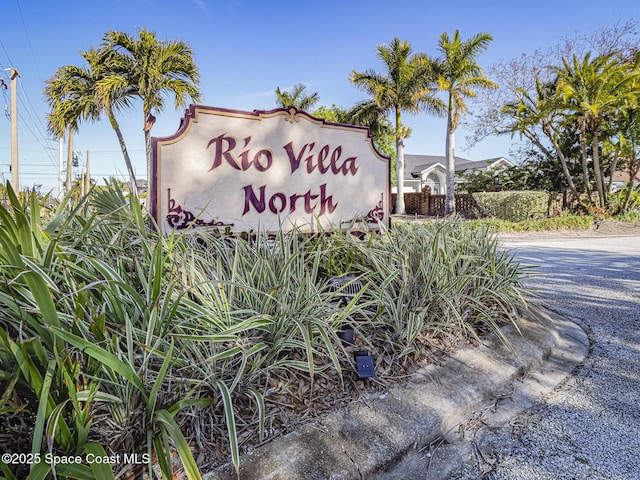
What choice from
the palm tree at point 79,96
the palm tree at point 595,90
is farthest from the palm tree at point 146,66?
the palm tree at point 595,90

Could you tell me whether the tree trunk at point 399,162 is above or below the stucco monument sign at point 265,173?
above

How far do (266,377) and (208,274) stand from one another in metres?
0.68

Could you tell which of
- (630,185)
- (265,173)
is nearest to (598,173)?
(630,185)

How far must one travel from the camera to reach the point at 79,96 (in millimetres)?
13117

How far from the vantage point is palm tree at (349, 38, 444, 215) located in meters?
19.3

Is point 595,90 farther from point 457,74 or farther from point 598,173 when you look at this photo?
point 457,74

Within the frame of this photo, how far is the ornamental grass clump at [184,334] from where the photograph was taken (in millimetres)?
1212

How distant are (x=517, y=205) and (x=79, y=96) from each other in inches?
631

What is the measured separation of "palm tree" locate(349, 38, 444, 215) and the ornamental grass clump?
18.8 meters

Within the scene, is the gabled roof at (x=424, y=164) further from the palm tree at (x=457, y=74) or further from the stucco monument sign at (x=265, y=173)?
the stucco monument sign at (x=265, y=173)

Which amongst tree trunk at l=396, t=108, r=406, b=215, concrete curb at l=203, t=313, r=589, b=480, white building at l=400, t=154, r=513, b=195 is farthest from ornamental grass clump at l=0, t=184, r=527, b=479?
white building at l=400, t=154, r=513, b=195

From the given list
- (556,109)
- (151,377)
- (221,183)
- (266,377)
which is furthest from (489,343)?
(556,109)

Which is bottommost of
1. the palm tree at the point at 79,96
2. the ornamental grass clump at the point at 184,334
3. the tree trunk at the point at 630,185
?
the ornamental grass clump at the point at 184,334

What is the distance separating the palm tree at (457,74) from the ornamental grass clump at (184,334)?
15083 mm
